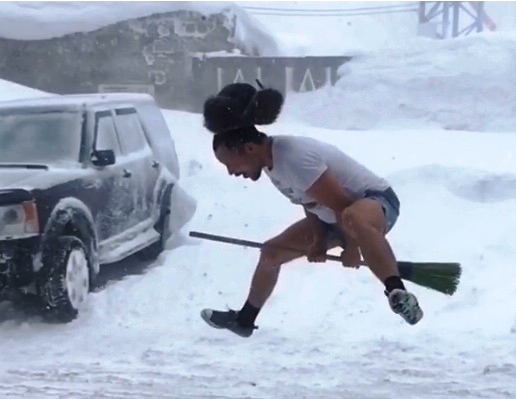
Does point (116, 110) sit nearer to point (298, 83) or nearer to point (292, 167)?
point (298, 83)

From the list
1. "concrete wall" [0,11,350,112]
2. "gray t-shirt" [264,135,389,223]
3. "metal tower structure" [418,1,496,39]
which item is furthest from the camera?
"metal tower structure" [418,1,496,39]

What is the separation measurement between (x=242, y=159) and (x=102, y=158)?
5.52 ft

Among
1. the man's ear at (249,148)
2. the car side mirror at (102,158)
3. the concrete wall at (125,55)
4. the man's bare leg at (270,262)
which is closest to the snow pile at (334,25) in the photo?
the concrete wall at (125,55)

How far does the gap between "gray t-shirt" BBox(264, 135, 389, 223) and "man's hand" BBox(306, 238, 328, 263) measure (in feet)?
0.26

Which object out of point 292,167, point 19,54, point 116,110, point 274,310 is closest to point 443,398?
point 274,310

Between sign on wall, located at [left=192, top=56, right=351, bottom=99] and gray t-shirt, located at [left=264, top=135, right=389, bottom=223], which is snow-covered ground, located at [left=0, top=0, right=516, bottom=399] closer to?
sign on wall, located at [left=192, top=56, right=351, bottom=99]

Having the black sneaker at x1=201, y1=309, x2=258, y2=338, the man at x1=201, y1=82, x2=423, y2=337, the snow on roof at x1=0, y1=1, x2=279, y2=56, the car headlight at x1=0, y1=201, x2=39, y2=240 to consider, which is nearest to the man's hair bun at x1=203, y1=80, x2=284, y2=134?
the man at x1=201, y1=82, x2=423, y2=337

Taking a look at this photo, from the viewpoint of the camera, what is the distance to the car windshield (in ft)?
15.5

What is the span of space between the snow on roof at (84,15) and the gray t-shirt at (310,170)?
5.91 feet

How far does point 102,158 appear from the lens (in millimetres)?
4848

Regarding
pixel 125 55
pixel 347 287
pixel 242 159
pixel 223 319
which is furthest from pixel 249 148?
pixel 125 55

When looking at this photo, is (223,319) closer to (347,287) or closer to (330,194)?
(330,194)

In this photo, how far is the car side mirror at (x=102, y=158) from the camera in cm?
483

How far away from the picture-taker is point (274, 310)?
4711 millimetres
